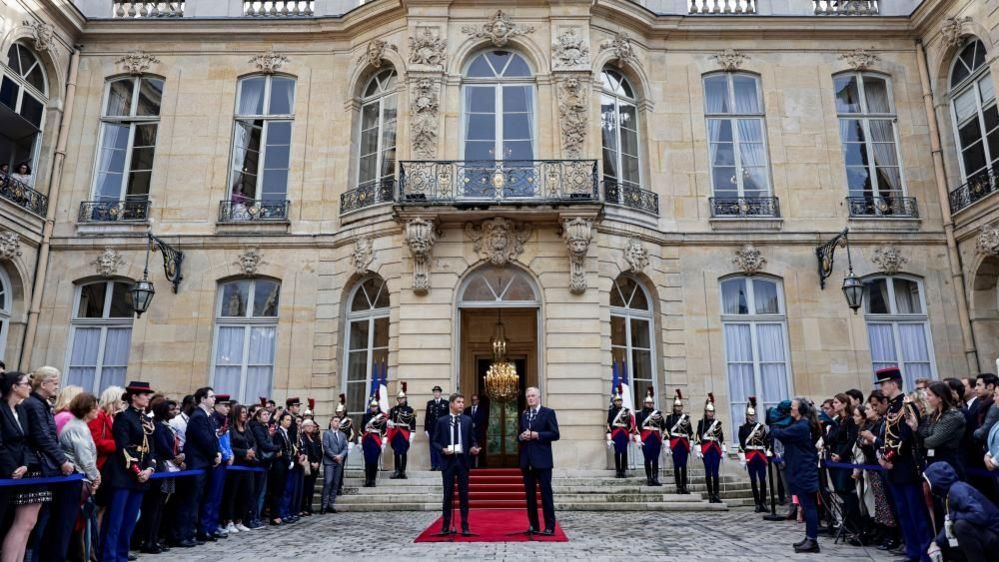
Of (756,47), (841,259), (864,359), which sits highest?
(756,47)

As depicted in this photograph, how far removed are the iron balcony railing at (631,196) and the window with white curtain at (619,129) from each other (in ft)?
0.33

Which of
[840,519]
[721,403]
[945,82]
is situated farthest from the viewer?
[945,82]

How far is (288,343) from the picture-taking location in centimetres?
1352

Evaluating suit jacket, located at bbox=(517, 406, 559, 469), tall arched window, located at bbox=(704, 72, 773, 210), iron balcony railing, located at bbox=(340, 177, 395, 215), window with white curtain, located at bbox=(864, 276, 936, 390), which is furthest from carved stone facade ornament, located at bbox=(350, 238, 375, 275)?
window with white curtain, located at bbox=(864, 276, 936, 390)

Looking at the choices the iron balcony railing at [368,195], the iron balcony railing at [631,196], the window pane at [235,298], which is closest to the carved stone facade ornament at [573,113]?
the iron balcony railing at [631,196]

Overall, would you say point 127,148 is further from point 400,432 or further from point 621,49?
point 621,49

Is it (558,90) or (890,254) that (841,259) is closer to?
(890,254)

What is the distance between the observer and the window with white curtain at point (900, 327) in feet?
44.8

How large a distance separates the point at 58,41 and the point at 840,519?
16.4 metres

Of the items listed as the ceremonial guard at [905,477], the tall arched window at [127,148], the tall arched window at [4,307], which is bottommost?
the ceremonial guard at [905,477]

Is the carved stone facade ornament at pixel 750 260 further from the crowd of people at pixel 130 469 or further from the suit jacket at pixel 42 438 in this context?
the suit jacket at pixel 42 438

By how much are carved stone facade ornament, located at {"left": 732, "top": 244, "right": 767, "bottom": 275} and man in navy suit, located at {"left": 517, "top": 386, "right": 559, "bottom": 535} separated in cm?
752

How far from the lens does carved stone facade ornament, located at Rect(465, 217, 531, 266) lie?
12.5 m

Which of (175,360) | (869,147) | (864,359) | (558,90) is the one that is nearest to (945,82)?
(869,147)
